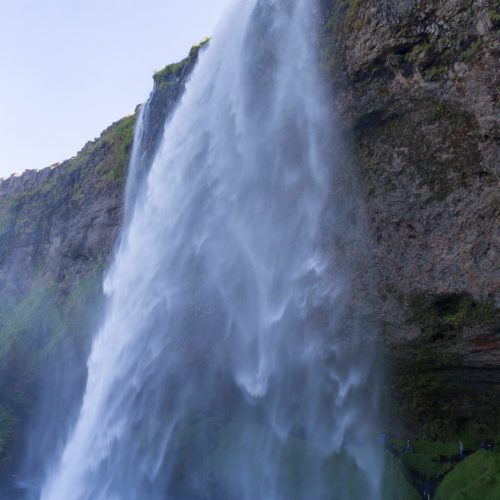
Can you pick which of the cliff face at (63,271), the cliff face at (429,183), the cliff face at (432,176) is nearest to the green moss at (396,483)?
the cliff face at (429,183)

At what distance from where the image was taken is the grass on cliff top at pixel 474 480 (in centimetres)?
1225

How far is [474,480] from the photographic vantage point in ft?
42.0

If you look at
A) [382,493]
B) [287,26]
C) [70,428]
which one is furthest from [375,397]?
[70,428]

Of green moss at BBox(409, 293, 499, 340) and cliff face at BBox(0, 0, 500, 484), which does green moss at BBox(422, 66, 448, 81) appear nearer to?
cliff face at BBox(0, 0, 500, 484)

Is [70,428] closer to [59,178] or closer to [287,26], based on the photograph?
[59,178]

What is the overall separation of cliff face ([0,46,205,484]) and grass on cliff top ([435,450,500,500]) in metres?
15.4

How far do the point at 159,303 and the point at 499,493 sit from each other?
11.6 metres

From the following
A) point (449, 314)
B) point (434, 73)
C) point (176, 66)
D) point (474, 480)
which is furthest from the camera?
point (176, 66)

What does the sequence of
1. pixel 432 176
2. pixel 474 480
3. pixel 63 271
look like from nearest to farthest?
pixel 474 480, pixel 432 176, pixel 63 271

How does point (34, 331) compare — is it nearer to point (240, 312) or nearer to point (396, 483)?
point (240, 312)

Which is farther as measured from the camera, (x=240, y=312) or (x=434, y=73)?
(x=240, y=312)

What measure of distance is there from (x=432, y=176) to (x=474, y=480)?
7.47 metres

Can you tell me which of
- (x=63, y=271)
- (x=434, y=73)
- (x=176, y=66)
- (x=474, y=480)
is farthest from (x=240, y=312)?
(x=63, y=271)

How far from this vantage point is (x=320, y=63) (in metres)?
14.8
